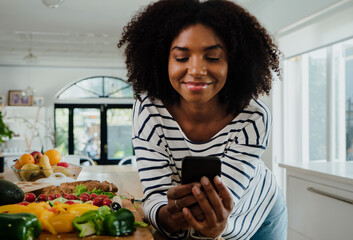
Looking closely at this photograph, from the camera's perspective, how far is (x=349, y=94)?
335cm

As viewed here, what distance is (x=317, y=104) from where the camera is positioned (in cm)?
379

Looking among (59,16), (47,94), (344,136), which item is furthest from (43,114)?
(344,136)

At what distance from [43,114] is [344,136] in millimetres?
7429

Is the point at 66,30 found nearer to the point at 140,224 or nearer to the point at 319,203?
the point at 319,203

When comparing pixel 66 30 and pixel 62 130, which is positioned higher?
pixel 66 30

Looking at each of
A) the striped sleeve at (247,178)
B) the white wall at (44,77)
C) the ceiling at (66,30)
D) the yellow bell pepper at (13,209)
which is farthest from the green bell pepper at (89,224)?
the white wall at (44,77)

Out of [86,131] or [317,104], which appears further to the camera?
[86,131]

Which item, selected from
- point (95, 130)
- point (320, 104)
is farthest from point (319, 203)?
point (95, 130)

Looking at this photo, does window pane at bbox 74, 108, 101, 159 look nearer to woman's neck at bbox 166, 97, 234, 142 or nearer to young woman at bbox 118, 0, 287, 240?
young woman at bbox 118, 0, 287, 240

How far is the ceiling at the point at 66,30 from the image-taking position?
16.1 feet

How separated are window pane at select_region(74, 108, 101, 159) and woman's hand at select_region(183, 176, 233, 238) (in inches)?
355

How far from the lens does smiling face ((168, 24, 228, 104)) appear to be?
0.88 meters

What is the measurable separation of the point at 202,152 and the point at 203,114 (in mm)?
119

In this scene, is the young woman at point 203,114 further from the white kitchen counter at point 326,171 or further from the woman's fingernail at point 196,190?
the white kitchen counter at point 326,171
